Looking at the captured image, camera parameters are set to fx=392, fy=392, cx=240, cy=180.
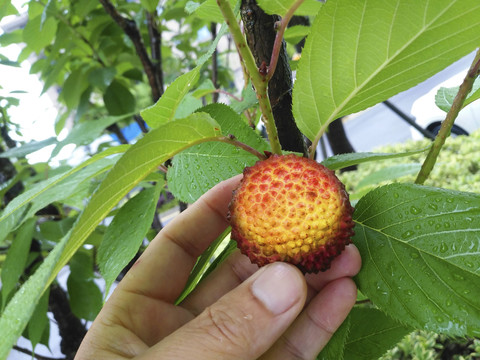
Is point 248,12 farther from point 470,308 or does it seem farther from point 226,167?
point 470,308

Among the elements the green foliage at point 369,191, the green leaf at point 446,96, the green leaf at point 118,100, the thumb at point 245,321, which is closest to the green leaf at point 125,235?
the green foliage at point 369,191

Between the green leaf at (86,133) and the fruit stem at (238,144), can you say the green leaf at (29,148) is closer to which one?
the green leaf at (86,133)

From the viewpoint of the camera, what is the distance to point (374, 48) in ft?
1.37

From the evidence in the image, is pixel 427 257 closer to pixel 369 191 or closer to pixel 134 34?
pixel 369 191

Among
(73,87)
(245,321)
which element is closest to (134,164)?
(245,321)

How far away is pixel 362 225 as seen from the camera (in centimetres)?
50

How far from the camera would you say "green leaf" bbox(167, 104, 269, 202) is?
0.55 m

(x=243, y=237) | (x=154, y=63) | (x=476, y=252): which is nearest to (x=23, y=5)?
(x=154, y=63)

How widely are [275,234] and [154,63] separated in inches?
33.7

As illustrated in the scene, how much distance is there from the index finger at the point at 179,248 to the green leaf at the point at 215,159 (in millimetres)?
101

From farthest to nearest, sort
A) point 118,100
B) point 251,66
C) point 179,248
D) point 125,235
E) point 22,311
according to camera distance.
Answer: point 118,100 → point 179,248 → point 125,235 → point 251,66 → point 22,311

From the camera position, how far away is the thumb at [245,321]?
467mm

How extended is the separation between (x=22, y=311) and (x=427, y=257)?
402 millimetres

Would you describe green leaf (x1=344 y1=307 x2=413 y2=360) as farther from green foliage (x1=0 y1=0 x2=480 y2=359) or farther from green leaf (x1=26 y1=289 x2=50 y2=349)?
green leaf (x1=26 y1=289 x2=50 y2=349)
